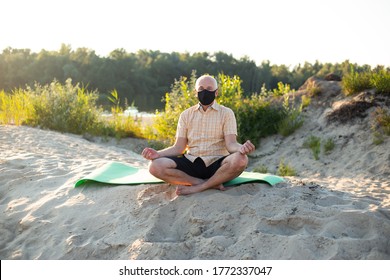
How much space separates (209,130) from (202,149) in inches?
7.8

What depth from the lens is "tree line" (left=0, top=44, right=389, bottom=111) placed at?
39191 millimetres

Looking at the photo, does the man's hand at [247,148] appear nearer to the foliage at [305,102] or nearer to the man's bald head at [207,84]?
Answer: the man's bald head at [207,84]

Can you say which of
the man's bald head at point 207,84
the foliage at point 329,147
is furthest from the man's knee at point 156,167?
the foliage at point 329,147

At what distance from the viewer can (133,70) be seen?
45.3m

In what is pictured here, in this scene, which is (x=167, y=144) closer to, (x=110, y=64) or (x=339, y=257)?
(x=339, y=257)

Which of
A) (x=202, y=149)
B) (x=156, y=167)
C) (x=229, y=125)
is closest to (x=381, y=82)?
(x=229, y=125)

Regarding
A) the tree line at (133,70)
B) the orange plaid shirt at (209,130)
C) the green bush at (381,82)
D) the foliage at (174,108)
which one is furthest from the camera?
the tree line at (133,70)

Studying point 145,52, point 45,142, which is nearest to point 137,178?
point 45,142

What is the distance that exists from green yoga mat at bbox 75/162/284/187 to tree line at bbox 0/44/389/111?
30572 millimetres

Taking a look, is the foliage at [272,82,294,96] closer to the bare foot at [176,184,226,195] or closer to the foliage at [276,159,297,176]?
the foliage at [276,159,297,176]

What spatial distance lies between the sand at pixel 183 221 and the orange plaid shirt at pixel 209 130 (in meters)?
0.40

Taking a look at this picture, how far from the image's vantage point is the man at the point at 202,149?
4.45 meters

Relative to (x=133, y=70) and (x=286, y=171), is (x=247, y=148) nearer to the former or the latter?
(x=286, y=171)
